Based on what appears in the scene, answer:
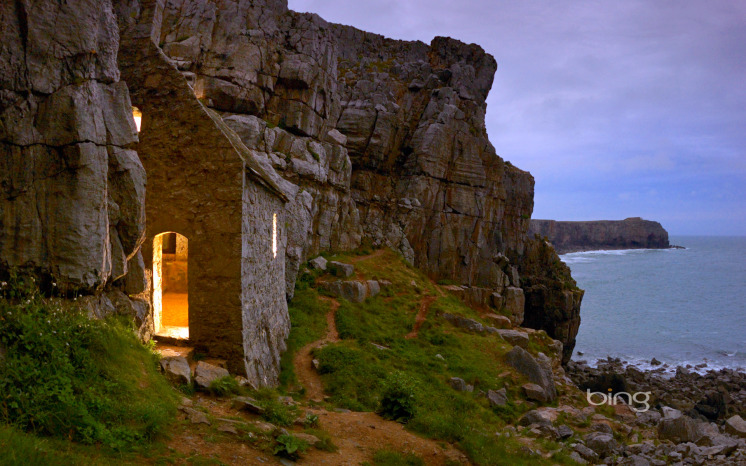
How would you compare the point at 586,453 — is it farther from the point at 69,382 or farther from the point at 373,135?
the point at 373,135

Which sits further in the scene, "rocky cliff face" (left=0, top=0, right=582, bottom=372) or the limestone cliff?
the limestone cliff

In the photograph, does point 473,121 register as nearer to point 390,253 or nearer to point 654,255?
point 390,253

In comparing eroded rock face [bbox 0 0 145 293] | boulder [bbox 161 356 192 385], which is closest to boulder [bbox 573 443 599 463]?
boulder [bbox 161 356 192 385]

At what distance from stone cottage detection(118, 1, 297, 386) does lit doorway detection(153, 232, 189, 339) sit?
0.54 feet

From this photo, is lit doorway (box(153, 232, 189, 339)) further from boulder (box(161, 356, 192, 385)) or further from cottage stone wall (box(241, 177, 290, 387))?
boulder (box(161, 356, 192, 385))

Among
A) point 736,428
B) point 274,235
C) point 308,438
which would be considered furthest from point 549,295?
point 308,438

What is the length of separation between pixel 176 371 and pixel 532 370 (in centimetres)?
1677

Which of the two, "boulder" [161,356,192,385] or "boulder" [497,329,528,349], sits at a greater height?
"boulder" [161,356,192,385]

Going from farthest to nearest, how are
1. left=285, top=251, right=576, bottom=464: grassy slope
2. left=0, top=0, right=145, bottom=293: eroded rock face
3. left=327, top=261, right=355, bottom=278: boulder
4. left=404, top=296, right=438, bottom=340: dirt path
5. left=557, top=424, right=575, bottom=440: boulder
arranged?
1. left=327, top=261, right=355, bottom=278: boulder
2. left=404, top=296, right=438, bottom=340: dirt path
3. left=557, top=424, right=575, bottom=440: boulder
4. left=285, top=251, right=576, bottom=464: grassy slope
5. left=0, top=0, right=145, bottom=293: eroded rock face

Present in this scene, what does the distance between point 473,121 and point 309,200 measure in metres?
25.7

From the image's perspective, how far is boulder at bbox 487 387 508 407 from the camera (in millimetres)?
18516

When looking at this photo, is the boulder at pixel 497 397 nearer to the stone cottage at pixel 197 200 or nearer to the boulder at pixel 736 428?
the boulder at pixel 736 428

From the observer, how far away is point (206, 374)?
1228 cm

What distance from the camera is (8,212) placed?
7832mm
